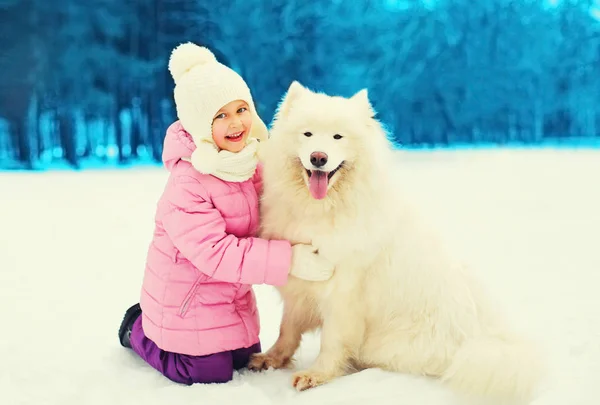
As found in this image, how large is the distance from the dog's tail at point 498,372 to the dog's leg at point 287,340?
594 millimetres

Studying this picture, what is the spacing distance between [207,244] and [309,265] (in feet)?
1.21

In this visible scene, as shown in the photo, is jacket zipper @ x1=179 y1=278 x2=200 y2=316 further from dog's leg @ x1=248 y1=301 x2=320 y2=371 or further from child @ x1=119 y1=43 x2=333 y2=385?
dog's leg @ x1=248 y1=301 x2=320 y2=371

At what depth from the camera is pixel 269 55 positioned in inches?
297

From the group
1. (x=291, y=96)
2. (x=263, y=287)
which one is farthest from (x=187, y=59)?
(x=263, y=287)

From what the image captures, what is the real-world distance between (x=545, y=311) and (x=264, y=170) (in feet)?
6.19

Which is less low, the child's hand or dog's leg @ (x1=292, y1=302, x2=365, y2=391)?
the child's hand

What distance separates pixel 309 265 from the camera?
209 cm

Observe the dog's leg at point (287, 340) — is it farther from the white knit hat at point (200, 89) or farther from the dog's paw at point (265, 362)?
the white knit hat at point (200, 89)

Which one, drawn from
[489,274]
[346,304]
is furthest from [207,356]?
[489,274]

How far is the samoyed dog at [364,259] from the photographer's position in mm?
2068

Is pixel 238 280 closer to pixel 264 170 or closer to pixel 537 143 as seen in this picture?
pixel 264 170

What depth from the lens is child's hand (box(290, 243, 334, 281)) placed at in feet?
6.86

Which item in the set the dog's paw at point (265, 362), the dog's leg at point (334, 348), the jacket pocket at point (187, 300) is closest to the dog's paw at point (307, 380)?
the dog's leg at point (334, 348)

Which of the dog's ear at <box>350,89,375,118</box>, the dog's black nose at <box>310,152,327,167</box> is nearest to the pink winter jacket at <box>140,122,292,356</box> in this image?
the dog's black nose at <box>310,152,327,167</box>
